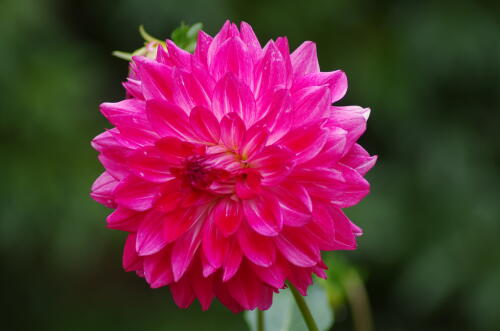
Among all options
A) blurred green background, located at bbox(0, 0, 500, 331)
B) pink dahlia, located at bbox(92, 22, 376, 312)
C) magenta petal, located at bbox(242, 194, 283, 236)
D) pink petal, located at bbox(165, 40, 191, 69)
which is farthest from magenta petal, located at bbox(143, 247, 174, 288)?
blurred green background, located at bbox(0, 0, 500, 331)

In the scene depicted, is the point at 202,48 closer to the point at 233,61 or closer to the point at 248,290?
the point at 233,61

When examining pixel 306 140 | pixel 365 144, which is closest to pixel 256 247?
pixel 306 140

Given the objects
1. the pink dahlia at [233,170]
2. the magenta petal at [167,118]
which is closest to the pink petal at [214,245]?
the pink dahlia at [233,170]

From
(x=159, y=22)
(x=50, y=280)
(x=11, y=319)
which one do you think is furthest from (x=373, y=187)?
(x=11, y=319)

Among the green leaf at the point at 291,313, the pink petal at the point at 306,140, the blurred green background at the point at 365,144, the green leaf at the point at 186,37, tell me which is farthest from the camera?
the blurred green background at the point at 365,144

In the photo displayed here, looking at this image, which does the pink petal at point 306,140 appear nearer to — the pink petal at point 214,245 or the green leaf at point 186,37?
the pink petal at point 214,245

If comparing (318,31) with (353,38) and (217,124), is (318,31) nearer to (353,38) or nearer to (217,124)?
(353,38)
